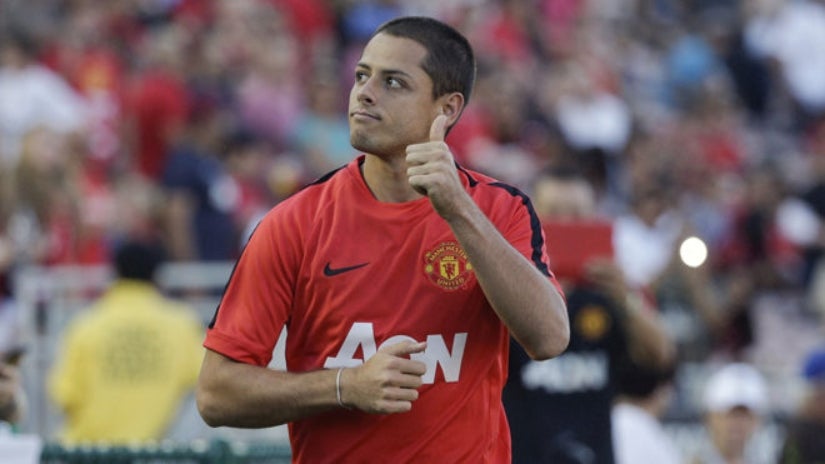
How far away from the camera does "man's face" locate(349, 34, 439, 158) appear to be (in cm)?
508

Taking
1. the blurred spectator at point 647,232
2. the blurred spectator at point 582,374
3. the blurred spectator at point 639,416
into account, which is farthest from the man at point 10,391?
the blurred spectator at point 647,232

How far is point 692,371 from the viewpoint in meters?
12.8

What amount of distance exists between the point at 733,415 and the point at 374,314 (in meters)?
4.92

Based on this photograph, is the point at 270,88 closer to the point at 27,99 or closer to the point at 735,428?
the point at 27,99

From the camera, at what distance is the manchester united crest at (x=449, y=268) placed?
5059 millimetres

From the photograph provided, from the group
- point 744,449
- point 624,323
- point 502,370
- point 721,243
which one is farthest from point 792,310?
point 502,370

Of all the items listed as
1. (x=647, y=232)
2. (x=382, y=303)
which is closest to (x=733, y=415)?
(x=647, y=232)

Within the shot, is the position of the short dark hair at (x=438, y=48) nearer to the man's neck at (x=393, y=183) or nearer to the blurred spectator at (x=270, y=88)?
the man's neck at (x=393, y=183)

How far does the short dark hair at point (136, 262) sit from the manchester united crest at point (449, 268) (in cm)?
547

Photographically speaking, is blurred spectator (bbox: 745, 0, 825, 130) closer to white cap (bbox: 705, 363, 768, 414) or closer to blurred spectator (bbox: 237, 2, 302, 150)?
blurred spectator (bbox: 237, 2, 302, 150)

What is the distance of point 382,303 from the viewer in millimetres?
5043

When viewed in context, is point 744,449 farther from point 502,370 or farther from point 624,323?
point 502,370

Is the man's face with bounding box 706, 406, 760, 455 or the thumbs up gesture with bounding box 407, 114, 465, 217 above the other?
the thumbs up gesture with bounding box 407, 114, 465, 217

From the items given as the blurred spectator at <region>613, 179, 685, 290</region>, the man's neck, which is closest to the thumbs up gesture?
the man's neck
